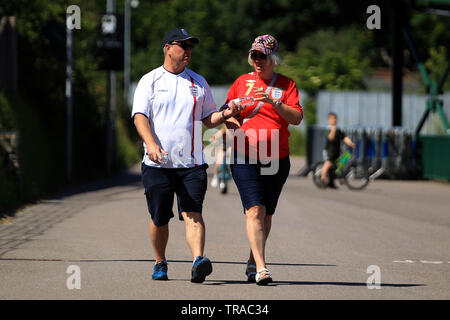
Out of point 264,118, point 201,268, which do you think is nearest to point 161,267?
point 201,268

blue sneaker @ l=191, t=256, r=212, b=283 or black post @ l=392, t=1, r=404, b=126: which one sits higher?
black post @ l=392, t=1, r=404, b=126

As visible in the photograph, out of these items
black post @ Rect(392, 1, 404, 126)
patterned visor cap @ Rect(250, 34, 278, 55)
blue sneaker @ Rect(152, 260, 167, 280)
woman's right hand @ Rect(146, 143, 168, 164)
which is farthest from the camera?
black post @ Rect(392, 1, 404, 126)

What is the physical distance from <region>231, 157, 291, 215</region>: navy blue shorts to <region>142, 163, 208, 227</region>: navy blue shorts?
32 centimetres

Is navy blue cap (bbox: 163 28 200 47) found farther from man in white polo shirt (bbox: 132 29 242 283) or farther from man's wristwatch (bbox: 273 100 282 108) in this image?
man's wristwatch (bbox: 273 100 282 108)

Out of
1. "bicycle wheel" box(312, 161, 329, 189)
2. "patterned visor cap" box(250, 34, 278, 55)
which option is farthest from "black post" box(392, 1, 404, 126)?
"patterned visor cap" box(250, 34, 278, 55)

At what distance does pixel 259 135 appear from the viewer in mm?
8039

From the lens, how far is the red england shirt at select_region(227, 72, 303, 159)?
7.99 m

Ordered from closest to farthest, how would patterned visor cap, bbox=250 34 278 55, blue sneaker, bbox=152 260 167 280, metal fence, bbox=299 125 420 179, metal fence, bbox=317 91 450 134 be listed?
1. patterned visor cap, bbox=250 34 278 55
2. blue sneaker, bbox=152 260 167 280
3. metal fence, bbox=299 125 420 179
4. metal fence, bbox=317 91 450 134

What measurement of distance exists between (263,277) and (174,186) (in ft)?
3.32

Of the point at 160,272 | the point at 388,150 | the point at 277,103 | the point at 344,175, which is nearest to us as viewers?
the point at 277,103

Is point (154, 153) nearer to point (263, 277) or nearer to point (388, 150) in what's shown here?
point (263, 277)

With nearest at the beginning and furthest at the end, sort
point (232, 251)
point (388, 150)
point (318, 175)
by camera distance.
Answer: point (232, 251)
point (318, 175)
point (388, 150)

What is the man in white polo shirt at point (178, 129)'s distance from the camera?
782 cm

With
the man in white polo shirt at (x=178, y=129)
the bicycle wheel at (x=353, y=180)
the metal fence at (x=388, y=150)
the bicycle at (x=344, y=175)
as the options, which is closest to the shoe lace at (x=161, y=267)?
the man in white polo shirt at (x=178, y=129)
